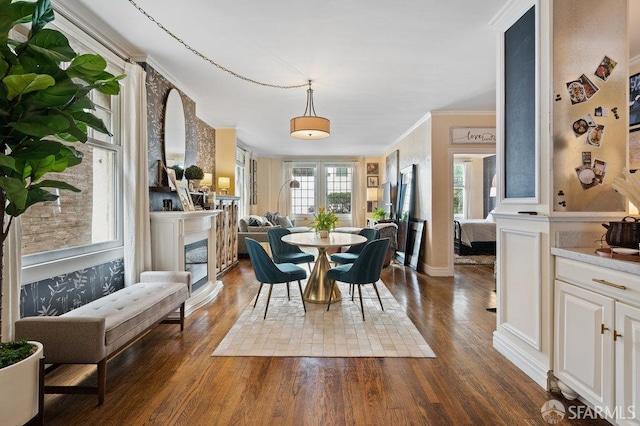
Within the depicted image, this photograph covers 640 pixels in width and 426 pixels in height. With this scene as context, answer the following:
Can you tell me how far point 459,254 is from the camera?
7051mm

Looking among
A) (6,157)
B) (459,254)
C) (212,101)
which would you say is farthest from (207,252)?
(459,254)

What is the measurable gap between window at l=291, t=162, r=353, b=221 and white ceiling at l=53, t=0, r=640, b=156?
490cm

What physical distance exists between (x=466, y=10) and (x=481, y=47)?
0.71m

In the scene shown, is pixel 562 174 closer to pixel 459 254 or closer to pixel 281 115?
pixel 281 115

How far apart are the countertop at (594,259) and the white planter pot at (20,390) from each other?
290 centimetres

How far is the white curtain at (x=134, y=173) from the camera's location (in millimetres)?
3068

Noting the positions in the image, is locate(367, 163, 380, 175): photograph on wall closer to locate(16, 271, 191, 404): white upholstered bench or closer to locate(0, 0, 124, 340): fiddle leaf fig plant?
locate(16, 271, 191, 404): white upholstered bench

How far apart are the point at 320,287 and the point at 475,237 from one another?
181 inches

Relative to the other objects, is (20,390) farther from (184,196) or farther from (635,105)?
(635,105)

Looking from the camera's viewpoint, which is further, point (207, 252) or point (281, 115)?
point (281, 115)

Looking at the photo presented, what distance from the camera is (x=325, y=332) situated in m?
2.98

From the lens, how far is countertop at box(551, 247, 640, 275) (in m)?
1.54

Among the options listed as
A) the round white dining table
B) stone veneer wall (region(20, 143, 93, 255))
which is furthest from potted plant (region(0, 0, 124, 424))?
the round white dining table

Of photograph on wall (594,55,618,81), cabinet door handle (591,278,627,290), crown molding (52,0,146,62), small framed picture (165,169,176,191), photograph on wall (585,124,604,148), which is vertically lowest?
cabinet door handle (591,278,627,290)
